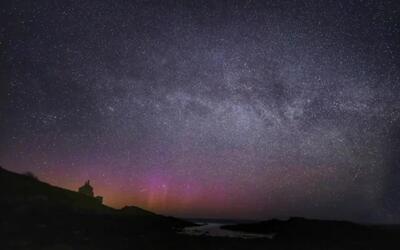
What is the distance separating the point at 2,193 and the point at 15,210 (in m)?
19.2

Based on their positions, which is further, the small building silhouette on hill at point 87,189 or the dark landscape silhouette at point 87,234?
the small building silhouette on hill at point 87,189

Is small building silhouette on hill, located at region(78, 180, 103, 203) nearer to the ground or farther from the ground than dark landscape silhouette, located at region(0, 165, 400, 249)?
farther from the ground

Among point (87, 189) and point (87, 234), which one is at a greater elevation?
point (87, 189)

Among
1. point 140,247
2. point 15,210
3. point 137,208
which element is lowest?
point 140,247

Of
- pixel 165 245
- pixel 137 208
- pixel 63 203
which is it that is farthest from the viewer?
pixel 137 208

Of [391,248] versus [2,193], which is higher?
[2,193]

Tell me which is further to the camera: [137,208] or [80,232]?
[137,208]

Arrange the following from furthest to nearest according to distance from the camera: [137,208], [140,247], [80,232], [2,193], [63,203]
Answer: [137,208] < [63,203] < [2,193] < [80,232] < [140,247]

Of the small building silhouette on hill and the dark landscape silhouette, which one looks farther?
the small building silhouette on hill

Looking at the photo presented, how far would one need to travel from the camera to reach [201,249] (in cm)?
5188

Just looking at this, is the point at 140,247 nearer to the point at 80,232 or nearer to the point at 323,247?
the point at 80,232

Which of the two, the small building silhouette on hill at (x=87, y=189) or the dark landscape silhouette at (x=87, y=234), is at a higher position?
the small building silhouette on hill at (x=87, y=189)

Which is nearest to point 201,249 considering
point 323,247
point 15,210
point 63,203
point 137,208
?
point 323,247

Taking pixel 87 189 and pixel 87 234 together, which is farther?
pixel 87 189
